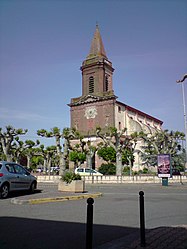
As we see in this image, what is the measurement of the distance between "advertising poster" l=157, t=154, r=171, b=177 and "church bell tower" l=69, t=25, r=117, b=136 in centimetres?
3062

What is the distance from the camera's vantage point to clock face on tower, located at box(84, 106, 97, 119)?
5667 cm

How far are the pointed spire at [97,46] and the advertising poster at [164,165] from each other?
1655 inches

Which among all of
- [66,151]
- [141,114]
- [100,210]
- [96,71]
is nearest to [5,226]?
[100,210]

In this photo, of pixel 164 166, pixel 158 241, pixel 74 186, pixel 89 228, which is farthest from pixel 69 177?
pixel 164 166

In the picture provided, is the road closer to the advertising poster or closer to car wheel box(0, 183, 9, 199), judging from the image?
car wheel box(0, 183, 9, 199)

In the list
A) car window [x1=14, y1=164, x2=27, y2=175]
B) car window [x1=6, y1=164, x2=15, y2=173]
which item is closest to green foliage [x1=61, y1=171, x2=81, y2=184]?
car window [x1=14, y1=164, x2=27, y2=175]

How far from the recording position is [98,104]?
56.2 m

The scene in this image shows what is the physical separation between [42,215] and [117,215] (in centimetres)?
228

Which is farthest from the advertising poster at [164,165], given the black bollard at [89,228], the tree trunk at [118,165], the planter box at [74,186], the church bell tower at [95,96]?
the church bell tower at [95,96]

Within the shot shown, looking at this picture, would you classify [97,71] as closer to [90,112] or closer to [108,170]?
[90,112]

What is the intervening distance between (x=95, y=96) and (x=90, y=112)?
3.77m

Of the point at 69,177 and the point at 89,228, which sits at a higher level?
the point at 69,177

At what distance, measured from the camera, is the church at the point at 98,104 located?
54719 mm

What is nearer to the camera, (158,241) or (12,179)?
(158,241)
